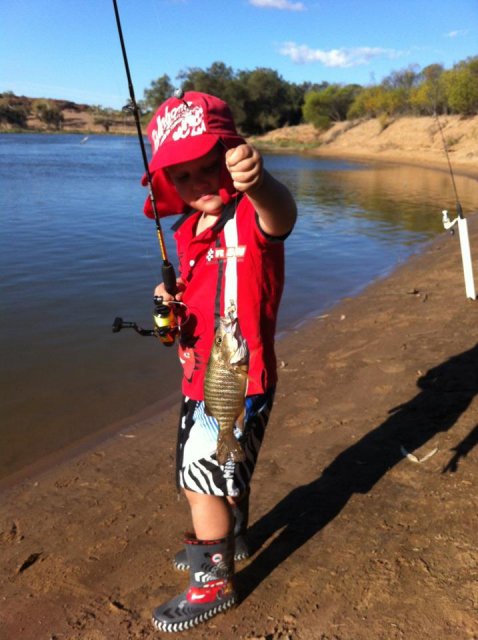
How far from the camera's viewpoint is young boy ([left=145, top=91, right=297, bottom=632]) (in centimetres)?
204

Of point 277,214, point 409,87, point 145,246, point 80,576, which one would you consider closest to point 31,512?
point 80,576

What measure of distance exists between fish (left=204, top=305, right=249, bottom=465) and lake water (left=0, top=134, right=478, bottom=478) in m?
2.96

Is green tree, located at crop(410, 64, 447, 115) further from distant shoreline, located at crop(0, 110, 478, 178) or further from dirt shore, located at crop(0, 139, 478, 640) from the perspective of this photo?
dirt shore, located at crop(0, 139, 478, 640)

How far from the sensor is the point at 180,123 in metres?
2.05

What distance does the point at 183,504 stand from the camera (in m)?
3.45

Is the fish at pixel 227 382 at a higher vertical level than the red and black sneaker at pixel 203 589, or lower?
higher

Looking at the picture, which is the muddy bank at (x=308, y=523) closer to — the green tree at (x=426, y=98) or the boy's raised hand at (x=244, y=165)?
the boy's raised hand at (x=244, y=165)

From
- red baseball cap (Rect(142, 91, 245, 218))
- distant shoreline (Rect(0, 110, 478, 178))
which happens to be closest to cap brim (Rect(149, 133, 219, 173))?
red baseball cap (Rect(142, 91, 245, 218))

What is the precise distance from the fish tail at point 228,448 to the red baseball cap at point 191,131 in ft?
2.98

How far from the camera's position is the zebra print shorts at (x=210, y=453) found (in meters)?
2.23

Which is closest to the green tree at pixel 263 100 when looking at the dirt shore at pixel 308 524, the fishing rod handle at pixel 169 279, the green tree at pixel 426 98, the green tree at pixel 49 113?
the green tree at pixel 426 98

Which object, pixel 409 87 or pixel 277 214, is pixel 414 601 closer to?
pixel 277 214

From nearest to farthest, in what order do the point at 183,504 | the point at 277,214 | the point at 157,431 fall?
the point at 277,214, the point at 183,504, the point at 157,431

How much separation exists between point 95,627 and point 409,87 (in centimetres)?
6845
